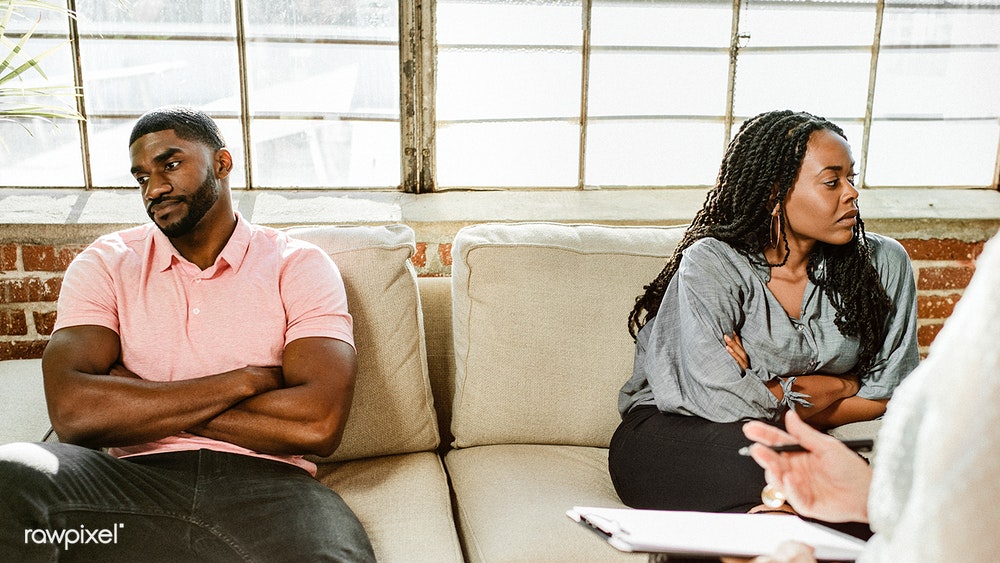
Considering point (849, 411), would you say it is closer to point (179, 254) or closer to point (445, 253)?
point (445, 253)

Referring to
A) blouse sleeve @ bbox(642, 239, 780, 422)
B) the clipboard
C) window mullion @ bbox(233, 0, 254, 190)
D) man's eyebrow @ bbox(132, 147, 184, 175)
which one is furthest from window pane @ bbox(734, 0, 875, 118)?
the clipboard

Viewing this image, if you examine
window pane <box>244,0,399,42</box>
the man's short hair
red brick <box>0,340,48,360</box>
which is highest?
window pane <box>244,0,399,42</box>

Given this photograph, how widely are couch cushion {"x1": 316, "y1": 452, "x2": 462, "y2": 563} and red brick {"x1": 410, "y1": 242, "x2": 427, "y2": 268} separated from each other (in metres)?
0.72

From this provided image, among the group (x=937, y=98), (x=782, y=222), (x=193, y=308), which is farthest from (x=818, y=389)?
(x=937, y=98)

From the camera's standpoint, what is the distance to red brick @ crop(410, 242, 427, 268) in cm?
248

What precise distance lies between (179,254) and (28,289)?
96 cm

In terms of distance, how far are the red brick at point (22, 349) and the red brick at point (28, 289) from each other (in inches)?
5.4

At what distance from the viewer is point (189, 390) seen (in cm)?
152

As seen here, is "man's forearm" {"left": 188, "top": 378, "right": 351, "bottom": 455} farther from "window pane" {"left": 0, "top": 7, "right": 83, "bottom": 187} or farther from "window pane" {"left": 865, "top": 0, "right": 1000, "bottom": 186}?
"window pane" {"left": 865, "top": 0, "right": 1000, "bottom": 186}

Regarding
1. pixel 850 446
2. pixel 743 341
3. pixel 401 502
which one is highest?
pixel 850 446

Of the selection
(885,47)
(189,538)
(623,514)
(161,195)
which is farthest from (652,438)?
(885,47)

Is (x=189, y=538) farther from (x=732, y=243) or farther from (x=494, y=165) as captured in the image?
(x=494, y=165)

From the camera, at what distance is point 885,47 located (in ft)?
8.95

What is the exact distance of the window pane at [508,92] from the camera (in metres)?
2.59
